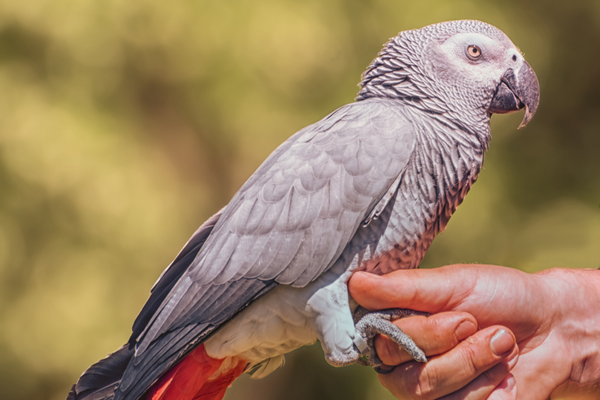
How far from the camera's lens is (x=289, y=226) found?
80 cm

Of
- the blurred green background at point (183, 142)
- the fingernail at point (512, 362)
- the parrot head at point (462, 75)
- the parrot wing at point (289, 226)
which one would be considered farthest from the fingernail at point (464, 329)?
the blurred green background at point (183, 142)

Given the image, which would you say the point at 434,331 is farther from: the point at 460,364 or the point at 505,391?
the point at 505,391

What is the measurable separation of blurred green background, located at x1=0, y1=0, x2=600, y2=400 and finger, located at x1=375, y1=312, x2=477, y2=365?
1124mm

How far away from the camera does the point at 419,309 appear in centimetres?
84

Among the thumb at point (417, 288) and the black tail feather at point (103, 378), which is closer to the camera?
the thumb at point (417, 288)

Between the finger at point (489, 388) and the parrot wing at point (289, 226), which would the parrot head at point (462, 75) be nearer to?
the parrot wing at point (289, 226)

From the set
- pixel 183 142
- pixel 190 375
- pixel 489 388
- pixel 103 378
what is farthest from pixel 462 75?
pixel 183 142

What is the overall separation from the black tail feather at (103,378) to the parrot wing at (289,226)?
0.07 m

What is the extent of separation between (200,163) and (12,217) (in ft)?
2.61

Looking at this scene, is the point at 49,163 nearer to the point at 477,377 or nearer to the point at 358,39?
the point at 358,39

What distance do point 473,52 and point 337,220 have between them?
0.43 meters

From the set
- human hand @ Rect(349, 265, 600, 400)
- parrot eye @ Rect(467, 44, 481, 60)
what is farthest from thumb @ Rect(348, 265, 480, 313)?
parrot eye @ Rect(467, 44, 481, 60)

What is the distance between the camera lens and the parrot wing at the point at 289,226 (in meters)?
0.77

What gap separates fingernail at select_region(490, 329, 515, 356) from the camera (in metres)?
0.78
